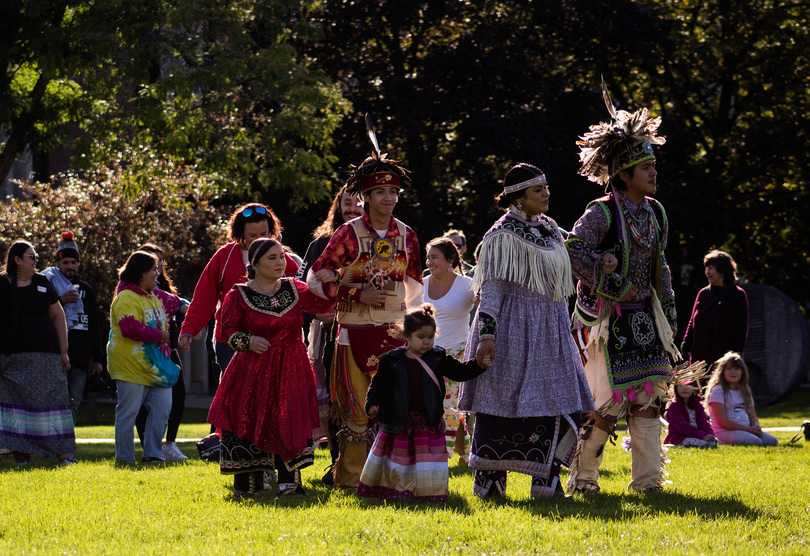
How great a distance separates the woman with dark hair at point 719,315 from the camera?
1202 cm

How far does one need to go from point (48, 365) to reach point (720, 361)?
23.1ft

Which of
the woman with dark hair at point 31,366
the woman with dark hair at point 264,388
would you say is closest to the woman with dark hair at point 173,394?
the woman with dark hair at point 31,366

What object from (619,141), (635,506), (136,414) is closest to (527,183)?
(619,141)

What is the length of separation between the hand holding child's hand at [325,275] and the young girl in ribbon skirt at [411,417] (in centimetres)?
65

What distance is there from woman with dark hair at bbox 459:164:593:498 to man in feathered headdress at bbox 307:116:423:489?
0.81 meters

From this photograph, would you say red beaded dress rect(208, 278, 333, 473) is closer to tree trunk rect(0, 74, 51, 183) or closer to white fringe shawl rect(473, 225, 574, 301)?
white fringe shawl rect(473, 225, 574, 301)

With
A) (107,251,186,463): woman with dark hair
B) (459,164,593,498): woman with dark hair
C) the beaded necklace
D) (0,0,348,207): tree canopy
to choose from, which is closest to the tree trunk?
(0,0,348,207): tree canopy

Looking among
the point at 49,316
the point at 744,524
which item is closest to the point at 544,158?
the point at 49,316

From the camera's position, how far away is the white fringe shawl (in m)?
6.66

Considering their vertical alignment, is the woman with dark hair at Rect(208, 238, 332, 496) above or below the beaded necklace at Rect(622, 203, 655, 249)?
below

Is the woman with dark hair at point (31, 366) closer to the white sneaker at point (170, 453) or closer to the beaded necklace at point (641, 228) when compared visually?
the white sneaker at point (170, 453)

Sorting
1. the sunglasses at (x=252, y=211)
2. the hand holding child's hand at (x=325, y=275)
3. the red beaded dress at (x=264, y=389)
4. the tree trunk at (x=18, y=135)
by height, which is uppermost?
the tree trunk at (x=18, y=135)

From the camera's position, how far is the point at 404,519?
5.74 meters

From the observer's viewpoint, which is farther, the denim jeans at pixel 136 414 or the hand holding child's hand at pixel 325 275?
the denim jeans at pixel 136 414
